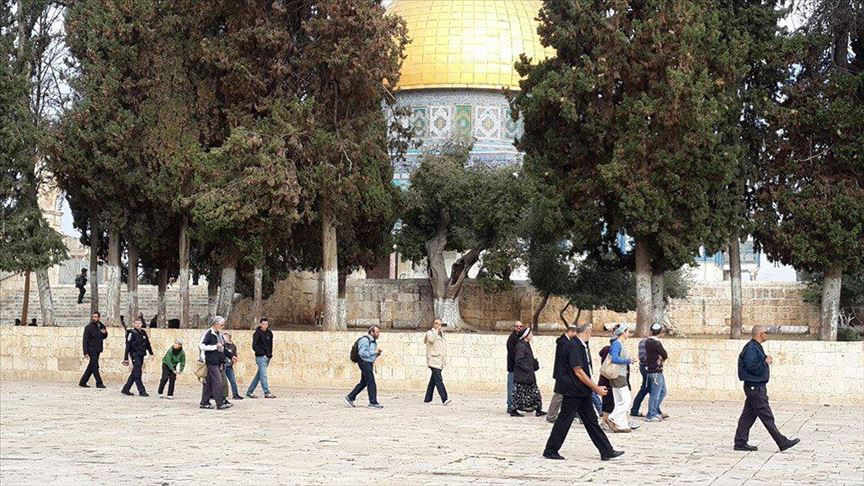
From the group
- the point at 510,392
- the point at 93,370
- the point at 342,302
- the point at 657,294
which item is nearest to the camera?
the point at 510,392

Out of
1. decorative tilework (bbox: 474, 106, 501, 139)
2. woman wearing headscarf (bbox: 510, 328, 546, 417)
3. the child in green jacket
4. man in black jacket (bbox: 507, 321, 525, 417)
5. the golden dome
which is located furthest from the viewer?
decorative tilework (bbox: 474, 106, 501, 139)

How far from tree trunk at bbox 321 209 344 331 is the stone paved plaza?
6.08 meters

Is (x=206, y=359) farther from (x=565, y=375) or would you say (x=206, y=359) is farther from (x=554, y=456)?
(x=565, y=375)

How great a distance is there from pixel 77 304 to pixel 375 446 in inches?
1146

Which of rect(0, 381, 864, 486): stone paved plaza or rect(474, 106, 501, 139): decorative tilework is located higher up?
rect(474, 106, 501, 139): decorative tilework

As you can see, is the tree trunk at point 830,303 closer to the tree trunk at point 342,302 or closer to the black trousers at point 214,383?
the tree trunk at point 342,302

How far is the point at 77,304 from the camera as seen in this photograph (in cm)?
3969

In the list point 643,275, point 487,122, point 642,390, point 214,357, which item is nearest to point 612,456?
point 642,390

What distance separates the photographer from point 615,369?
1378 cm

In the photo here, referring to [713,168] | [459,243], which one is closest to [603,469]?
[713,168]

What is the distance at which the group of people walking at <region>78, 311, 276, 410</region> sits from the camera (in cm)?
1678

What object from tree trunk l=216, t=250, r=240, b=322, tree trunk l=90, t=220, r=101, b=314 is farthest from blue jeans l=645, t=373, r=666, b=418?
tree trunk l=90, t=220, r=101, b=314

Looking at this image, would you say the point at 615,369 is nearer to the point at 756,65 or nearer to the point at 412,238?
the point at 756,65

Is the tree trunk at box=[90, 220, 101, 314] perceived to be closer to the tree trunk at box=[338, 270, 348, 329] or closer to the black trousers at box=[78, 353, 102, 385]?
the tree trunk at box=[338, 270, 348, 329]
